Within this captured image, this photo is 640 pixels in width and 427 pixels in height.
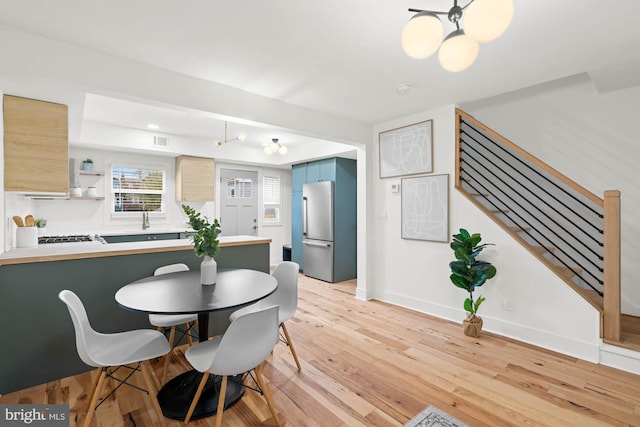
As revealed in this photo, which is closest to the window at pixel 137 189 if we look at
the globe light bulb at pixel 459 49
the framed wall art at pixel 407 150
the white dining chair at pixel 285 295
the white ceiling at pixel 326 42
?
the white ceiling at pixel 326 42

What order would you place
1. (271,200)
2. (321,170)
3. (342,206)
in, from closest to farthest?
(342,206), (321,170), (271,200)

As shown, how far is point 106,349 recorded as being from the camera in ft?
5.91

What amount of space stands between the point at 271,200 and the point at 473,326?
499 cm

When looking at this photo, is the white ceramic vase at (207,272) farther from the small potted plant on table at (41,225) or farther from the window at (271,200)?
the window at (271,200)

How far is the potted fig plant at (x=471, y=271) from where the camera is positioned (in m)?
3.05

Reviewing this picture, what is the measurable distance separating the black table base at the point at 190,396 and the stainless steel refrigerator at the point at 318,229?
3.25 m

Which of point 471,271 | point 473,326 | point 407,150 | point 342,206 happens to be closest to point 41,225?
point 342,206

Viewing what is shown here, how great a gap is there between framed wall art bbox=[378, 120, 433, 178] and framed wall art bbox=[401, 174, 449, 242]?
156mm

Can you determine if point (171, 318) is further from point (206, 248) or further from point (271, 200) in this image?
point (271, 200)

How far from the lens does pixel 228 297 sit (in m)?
1.88

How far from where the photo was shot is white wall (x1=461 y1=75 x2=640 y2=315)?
3215 mm

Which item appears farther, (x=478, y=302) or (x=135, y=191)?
(x=135, y=191)

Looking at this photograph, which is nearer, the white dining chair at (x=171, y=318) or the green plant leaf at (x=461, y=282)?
the white dining chair at (x=171, y=318)

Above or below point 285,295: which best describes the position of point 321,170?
above
